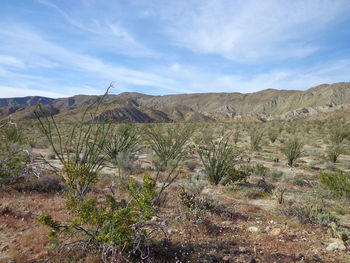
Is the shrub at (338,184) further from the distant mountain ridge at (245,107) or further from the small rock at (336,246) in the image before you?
the distant mountain ridge at (245,107)

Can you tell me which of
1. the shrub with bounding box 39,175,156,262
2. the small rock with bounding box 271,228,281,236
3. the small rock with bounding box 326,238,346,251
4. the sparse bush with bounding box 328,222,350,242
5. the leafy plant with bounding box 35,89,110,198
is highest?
the leafy plant with bounding box 35,89,110,198

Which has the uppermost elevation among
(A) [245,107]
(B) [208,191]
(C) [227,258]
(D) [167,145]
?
(A) [245,107]

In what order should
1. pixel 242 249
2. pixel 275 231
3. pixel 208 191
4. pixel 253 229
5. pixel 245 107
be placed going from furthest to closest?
pixel 245 107, pixel 208 191, pixel 253 229, pixel 275 231, pixel 242 249

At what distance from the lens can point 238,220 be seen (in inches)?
181

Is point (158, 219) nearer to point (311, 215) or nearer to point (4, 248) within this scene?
point (4, 248)

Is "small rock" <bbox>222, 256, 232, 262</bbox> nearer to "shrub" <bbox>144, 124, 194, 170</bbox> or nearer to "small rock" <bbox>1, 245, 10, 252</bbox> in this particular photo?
"small rock" <bbox>1, 245, 10, 252</bbox>

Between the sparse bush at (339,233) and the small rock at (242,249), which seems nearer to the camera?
the small rock at (242,249)

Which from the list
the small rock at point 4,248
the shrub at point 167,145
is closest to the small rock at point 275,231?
the shrub at point 167,145

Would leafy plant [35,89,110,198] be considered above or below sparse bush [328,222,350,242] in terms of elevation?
above

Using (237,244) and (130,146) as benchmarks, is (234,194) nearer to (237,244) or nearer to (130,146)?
(237,244)

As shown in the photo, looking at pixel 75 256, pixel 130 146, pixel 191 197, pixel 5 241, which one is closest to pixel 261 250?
pixel 191 197

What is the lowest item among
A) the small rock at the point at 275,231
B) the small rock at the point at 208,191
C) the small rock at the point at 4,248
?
the small rock at the point at 4,248

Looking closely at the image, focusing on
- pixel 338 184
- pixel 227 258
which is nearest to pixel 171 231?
pixel 227 258

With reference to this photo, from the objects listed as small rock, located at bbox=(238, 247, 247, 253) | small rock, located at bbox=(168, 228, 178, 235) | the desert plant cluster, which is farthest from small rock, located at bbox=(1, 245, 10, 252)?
small rock, located at bbox=(238, 247, 247, 253)
